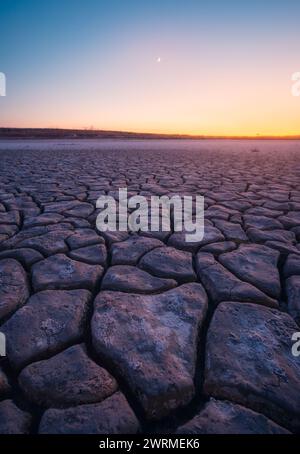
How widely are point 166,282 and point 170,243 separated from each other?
466 millimetres

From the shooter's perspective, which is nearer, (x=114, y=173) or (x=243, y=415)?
(x=243, y=415)

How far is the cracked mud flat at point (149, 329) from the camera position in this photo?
0.76 meters

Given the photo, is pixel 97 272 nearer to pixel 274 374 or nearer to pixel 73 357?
pixel 73 357

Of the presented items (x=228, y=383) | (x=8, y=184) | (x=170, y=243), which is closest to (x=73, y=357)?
(x=228, y=383)

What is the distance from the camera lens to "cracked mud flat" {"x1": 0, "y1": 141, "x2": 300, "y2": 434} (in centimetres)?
76

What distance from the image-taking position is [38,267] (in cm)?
146

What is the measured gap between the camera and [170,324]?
107 centimetres

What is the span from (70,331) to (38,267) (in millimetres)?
546

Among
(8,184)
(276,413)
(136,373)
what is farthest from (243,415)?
(8,184)

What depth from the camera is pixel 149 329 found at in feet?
3.41
